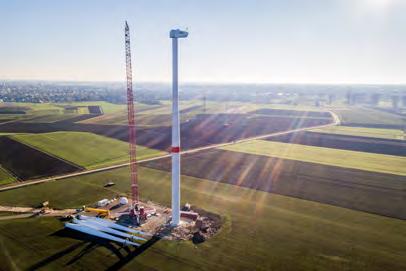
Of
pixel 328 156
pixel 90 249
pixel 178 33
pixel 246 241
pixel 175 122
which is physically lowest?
pixel 90 249

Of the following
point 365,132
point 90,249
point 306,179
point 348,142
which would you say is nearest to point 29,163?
point 90,249

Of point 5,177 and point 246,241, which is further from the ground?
point 5,177

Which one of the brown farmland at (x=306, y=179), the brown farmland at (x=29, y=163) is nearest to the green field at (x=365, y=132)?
the brown farmland at (x=306, y=179)

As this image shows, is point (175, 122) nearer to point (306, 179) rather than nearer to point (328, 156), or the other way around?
point (306, 179)

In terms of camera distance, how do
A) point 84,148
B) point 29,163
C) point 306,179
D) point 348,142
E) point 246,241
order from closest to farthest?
point 246,241 < point 306,179 < point 29,163 < point 84,148 < point 348,142

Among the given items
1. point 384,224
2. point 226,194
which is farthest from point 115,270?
point 384,224

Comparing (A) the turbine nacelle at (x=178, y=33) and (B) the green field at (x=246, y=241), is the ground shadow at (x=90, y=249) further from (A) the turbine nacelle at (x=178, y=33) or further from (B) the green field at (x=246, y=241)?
(A) the turbine nacelle at (x=178, y=33)

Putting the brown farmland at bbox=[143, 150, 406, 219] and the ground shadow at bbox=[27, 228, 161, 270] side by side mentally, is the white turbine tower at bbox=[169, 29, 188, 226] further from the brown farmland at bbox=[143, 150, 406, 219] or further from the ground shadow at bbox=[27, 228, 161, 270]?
the brown farmland at bbox=[143, 150, 406, 219]
